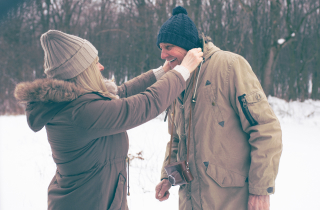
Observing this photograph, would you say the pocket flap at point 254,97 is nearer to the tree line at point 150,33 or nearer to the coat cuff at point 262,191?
the coat cuff at point 262,191

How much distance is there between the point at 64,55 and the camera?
1456 mm

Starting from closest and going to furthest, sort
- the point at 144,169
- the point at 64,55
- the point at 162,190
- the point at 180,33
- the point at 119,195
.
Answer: the point at 64,55
the point at 119,195
the point at 180,33
the point at 162,190
the point at 144,169

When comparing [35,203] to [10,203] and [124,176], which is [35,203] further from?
[124,176]

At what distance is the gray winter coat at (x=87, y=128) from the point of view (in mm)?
1344

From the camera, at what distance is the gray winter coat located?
4.41 ft

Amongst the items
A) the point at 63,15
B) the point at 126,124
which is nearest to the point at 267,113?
→ the point at 126,124

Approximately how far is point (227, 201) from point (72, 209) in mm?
1049

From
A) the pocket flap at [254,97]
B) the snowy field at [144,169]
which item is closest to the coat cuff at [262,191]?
the pocket flap at [254,97]

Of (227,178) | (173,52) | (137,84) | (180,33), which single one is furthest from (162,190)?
(180,33)

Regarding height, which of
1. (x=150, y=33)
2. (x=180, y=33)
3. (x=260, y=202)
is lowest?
(x=260, y=202)

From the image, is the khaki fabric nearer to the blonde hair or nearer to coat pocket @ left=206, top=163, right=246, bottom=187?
coat pocket @ left=206, top=163, right=246, bottom=187

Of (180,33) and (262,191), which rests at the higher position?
(180,33)

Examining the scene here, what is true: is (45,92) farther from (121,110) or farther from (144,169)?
(144,169)

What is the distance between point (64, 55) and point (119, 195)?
3.43ft
